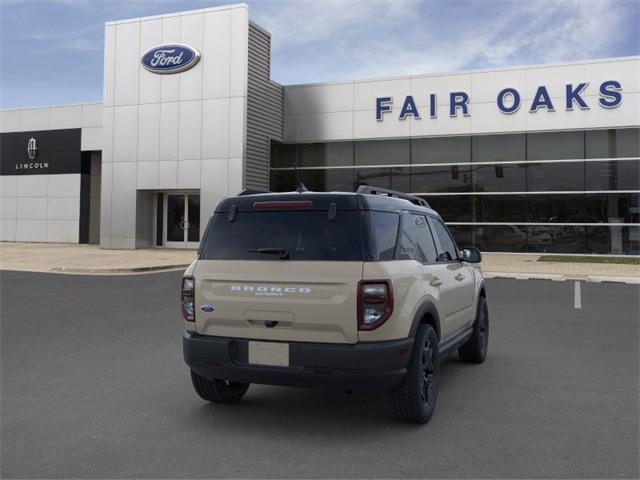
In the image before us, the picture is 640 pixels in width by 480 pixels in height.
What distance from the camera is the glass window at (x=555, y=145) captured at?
2323cm

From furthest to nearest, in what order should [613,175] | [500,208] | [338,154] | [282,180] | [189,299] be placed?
1. [282,180]
2. [338,154]
3. [500,208]
4. [613,175]
5. [189,299]

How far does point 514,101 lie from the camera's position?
23734 millimetres

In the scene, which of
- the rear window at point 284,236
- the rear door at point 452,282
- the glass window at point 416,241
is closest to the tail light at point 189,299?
the rear window at point 284,236

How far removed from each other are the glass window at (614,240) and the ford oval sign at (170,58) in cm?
1713

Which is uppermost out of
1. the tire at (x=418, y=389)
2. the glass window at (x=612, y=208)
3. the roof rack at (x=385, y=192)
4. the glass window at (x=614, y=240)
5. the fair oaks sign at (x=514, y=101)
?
the fair oaks sign at (x=514, y=101)

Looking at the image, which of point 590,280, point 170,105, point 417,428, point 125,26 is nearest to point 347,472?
point 417,428

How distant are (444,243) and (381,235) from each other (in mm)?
1728

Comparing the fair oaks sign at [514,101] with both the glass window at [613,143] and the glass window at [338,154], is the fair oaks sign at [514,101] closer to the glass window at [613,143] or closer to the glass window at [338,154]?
the glass window at [613,143]

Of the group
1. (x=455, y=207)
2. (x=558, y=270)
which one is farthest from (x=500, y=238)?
(x=558, y=270)

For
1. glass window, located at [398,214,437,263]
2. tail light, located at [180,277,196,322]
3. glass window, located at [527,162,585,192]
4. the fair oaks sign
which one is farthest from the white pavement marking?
the fair oaks sign

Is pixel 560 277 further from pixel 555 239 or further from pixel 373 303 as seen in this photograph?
pixel 373 303

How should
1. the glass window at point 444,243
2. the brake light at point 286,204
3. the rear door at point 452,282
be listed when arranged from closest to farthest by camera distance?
the brake light at point 286,204 → the rear door at point 452,282 → the glass window at point 444,243

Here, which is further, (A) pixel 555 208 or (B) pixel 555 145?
(B) pixel 555 145

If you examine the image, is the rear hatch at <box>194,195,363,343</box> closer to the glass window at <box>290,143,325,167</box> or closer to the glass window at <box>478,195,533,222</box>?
the glass window at <box>478,195,533,222</box>
